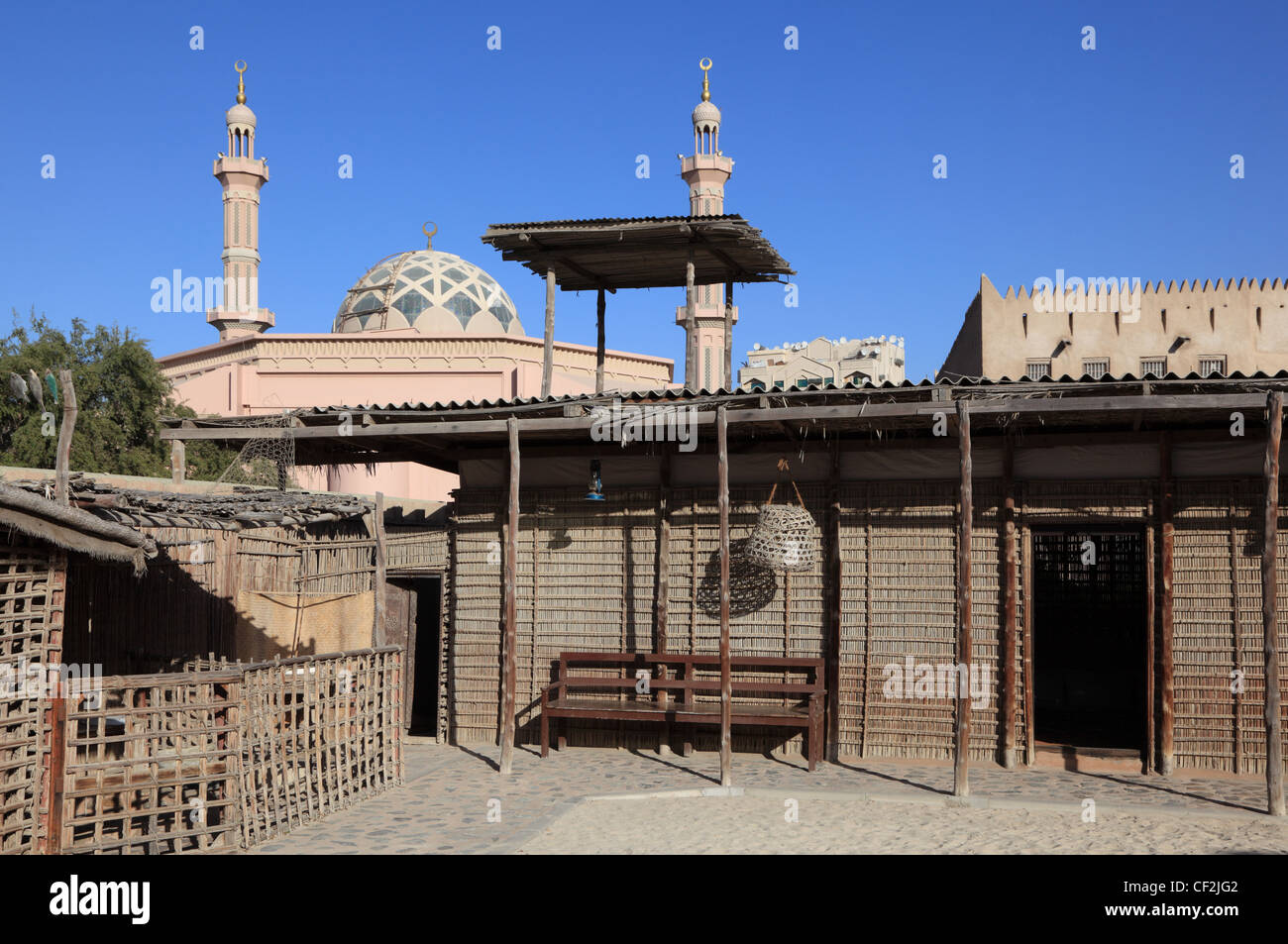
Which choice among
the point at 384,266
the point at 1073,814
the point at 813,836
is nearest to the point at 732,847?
the point at 813,836

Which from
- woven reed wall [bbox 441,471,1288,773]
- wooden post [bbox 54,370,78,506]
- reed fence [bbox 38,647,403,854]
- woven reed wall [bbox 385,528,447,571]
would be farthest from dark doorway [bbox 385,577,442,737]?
wooden post [bbox 54,370,78,506]

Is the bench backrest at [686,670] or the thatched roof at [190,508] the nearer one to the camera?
the thatched roof at [190,508]

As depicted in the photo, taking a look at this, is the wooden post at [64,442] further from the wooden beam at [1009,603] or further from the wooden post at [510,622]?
the wooden beam at [1009,603]

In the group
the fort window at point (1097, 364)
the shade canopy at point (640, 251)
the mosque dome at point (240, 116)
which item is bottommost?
the shade canopy at point (640, 251)

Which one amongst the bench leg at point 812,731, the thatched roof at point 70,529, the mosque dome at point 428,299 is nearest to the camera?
the thatched roof at point 70,529

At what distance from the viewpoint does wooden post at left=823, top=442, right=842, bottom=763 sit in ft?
35.7

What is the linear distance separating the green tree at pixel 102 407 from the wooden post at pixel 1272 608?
1983 centimetres

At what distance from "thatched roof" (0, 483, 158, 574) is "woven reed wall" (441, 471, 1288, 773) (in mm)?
4975

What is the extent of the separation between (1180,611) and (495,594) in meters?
6.70

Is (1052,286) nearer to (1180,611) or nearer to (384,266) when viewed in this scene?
(1180,611)

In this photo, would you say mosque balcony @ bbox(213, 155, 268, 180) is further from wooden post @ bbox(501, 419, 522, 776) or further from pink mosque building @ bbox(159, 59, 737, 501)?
wooden post @ bbox(501, 419, 522, 776)

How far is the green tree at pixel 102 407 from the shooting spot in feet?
73.8

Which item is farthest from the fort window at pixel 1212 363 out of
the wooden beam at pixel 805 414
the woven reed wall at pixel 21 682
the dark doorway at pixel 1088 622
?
the woven reed wall at pixel 21 682

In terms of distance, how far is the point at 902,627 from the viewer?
10.7 m
